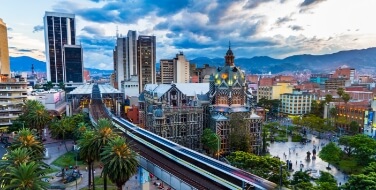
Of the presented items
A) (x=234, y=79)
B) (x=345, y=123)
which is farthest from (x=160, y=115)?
(x=345, y=123)

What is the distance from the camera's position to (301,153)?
80125 millimetres

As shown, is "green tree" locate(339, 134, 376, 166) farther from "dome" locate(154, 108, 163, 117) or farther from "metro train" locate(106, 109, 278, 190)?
"dome" locate(154, 108, 163, 117)

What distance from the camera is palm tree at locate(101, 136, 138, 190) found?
36.6 m

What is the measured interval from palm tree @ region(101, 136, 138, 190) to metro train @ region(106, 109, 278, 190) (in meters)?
9.82

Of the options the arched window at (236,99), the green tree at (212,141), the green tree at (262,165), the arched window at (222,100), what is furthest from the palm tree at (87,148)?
the arched window at (236,99)

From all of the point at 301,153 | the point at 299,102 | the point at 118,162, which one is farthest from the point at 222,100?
the point at 299,102

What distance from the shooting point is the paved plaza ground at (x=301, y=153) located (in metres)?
64.9

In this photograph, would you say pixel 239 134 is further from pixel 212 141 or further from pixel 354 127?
pixel 354 127

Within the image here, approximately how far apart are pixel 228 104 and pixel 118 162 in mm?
52188

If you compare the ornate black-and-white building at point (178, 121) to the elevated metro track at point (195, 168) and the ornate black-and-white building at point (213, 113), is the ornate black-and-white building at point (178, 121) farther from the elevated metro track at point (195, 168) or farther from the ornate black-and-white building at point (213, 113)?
the elevated metro track at point (195, 168)

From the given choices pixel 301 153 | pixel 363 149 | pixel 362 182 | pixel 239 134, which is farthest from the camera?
pixel 301 153

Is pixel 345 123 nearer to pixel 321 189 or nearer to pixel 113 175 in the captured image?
pixel 321 189

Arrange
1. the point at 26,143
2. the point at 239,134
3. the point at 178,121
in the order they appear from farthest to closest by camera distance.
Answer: the point at 178,121 → the point at 239,134 → the point at 26,143

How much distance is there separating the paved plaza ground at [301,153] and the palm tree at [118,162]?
47225mm
